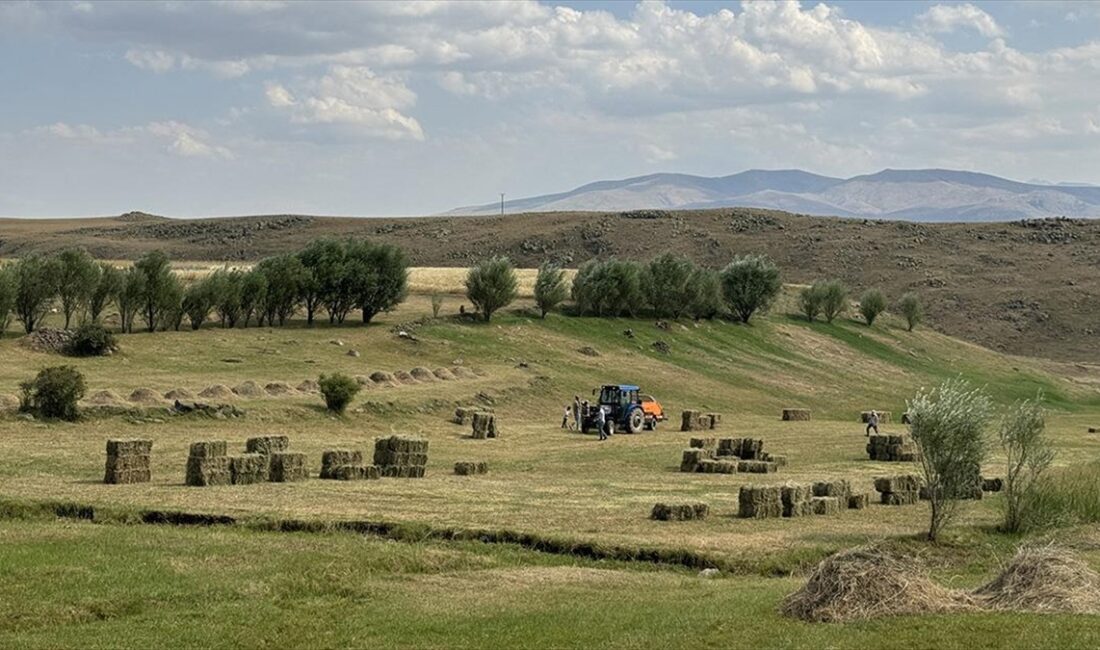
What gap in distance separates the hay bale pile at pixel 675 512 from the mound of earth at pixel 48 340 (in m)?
41.4

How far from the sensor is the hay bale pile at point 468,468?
4425cm

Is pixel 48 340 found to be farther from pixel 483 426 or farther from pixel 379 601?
pixel 379 601

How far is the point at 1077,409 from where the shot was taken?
92.1 meters

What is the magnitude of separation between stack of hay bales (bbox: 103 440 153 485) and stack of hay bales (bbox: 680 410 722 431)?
1263 inches

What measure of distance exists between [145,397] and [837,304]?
2828 inches

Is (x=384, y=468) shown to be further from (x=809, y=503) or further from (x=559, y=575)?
(x=559, y=575)

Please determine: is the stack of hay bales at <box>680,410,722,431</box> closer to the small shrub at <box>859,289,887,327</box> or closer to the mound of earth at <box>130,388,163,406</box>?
the mound of earth at <box>130,388,163,406</box>

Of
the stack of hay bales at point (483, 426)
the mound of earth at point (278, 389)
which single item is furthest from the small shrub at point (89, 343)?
the stack of hay bales at point (483, 426)

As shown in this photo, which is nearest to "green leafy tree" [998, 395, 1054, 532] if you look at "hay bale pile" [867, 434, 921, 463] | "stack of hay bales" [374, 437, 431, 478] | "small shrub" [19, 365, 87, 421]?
"hay bale pile" [867, 434, 921, 463]

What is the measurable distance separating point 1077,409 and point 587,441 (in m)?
47.8

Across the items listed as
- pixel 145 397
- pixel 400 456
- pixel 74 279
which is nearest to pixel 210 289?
pixel 74 279

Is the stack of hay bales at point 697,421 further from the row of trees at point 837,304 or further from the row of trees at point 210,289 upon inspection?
the row of trees at point 837,304

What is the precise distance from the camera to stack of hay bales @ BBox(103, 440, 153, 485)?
38.0m

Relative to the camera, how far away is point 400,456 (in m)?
43.4
